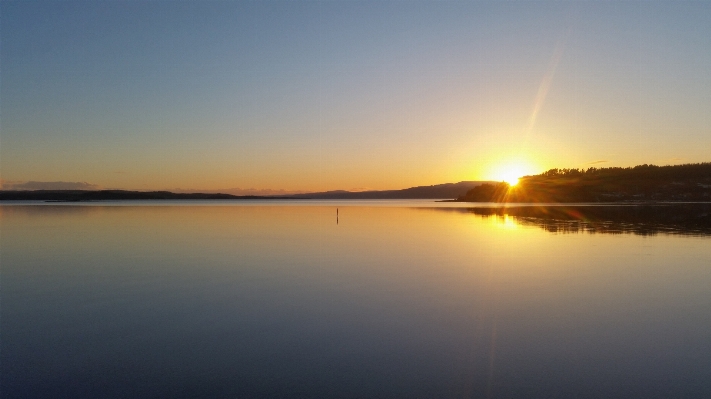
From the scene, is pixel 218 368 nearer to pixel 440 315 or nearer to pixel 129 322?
pixel 129 322

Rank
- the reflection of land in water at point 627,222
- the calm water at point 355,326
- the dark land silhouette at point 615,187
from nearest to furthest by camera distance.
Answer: the calm water at point 355,326, the reflection of land in water at point 627,222, the dark land silhouette at point 615,187

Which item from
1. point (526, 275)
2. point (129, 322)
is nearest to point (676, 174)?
point (526, 275)

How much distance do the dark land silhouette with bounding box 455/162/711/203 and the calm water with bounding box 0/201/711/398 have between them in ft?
414

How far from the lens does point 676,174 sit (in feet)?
466

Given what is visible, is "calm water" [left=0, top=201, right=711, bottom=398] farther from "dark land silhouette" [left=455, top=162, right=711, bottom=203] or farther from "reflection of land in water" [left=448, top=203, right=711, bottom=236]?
"dark land silhouette" [left=455, top=162, right=711, bottom=203]

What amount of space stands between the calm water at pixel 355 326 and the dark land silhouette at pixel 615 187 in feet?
414

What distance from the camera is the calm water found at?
7.40 metres

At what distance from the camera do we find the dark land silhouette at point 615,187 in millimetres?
129750

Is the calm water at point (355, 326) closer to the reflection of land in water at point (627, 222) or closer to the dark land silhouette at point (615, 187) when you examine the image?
the reflection of land in water at point (627, 222)

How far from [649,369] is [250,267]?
14.5 meters

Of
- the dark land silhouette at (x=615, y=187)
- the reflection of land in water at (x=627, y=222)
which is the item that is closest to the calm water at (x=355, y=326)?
the reflection of land in water at (x=627, y=222)

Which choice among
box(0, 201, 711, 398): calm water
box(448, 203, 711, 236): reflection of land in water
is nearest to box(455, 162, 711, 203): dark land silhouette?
box(448, 203, 711, 236): reflection of land in water

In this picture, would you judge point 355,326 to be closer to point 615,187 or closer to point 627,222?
point 627,222

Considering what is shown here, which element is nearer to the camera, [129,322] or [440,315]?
[129,322]
